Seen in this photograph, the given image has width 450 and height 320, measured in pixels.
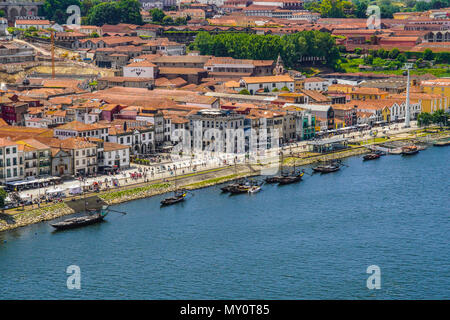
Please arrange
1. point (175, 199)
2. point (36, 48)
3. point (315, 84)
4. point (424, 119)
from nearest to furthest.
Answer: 1. point (175, 199)
2. point (424, 119)
3. point (315, 84)
4. point (36, 48)

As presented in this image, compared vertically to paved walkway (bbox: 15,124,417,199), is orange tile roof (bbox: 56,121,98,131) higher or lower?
higher

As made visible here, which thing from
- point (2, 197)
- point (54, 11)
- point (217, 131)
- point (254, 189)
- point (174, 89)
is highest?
point (54, 11)

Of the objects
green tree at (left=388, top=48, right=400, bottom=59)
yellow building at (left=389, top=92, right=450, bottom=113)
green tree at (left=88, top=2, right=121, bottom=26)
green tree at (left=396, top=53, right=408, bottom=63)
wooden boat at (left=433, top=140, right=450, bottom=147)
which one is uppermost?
green tree at (left=88, top=2, right=121, bottom=26)

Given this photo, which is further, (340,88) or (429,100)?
(340,88)

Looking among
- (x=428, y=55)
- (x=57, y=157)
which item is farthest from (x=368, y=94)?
(x=57, y=157)

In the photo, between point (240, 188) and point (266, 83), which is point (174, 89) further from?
point (240, 188)

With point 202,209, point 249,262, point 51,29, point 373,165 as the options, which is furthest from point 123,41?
point 249,262

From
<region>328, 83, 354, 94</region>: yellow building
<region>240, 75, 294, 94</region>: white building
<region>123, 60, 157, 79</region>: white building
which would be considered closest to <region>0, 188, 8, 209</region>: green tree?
<region>240, 75, 294, 94</region>: white building

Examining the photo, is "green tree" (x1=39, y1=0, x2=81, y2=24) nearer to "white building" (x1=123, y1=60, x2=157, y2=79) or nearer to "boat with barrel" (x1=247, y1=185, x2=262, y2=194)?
→ "white building" (x1=123, y1=60, x2=157, y2=79)
